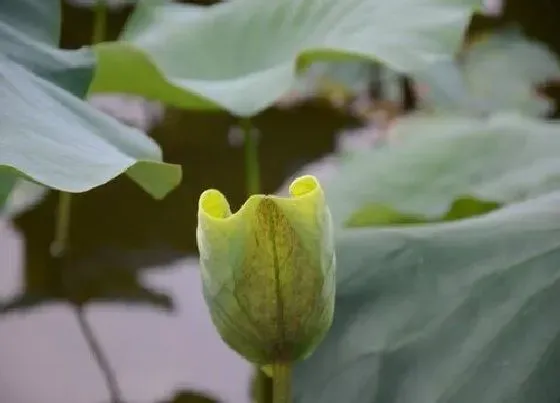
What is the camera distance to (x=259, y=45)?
2.01ft

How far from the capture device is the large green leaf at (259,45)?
1.66ft

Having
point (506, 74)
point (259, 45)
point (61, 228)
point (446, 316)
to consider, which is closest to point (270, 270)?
point (446, 316)

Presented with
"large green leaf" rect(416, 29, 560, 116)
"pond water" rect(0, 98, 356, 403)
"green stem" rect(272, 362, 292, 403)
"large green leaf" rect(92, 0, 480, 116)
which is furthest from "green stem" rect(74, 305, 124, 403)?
"large green leaf" rect(416, 29, 560, 116)

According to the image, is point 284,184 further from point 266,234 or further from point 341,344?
point 266,234

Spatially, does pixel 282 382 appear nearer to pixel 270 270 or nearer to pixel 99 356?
pixel 270 270

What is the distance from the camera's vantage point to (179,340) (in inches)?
A: 24.5

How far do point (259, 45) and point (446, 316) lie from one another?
0.27m

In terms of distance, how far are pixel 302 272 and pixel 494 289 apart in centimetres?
17

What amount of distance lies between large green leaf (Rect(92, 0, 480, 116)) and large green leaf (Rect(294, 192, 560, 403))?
0.11 meters

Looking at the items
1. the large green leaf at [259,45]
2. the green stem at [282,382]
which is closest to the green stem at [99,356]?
the large green leaf at [259,45]

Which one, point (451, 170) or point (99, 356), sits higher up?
point (451, 170)

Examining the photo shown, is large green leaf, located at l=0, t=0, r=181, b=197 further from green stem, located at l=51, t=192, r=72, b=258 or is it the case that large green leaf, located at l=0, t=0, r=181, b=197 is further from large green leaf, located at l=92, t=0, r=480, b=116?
green stem, located at l=51, t=192, r=72, b=258

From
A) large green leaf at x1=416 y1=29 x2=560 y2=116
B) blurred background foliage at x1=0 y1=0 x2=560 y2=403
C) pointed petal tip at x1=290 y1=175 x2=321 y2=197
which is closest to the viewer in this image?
pointed petal tip at x1=290 y1=175 x2=321 y2=197

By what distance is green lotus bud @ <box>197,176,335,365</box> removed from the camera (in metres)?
0.28
